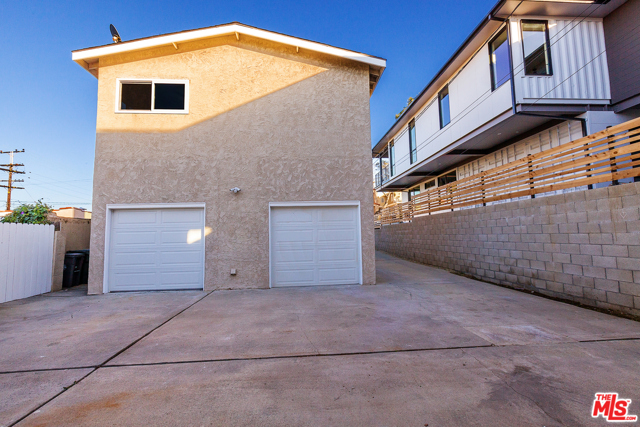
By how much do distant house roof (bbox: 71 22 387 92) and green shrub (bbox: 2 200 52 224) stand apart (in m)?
3.69

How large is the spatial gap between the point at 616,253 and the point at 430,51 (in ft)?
53.9

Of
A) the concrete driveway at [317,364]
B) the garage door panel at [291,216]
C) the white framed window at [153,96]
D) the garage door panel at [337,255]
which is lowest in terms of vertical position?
the concrete driveway at [317,364]

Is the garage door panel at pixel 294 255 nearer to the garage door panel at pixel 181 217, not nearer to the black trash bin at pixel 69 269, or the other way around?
the garage door panel at pixel 181 217

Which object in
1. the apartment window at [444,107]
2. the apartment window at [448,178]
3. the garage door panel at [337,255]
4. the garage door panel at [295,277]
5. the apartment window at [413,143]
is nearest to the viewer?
the garage door panel at [295,277]

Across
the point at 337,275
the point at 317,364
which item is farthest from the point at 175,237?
the point at 317,364

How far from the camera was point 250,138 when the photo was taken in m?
7.34

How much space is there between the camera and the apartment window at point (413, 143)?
1432 centimetres

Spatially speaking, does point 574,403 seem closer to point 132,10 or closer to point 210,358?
point 210,358

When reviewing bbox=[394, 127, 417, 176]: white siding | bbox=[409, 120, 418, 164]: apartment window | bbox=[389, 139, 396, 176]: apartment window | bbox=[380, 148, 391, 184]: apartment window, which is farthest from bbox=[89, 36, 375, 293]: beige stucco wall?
bbox=[380, 148, 391, 184]: apartment window

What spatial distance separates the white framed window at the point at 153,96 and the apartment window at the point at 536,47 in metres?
9.23

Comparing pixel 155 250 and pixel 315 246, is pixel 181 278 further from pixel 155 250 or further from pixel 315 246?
pixel 315 246

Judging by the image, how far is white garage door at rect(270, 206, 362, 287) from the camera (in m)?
7.32

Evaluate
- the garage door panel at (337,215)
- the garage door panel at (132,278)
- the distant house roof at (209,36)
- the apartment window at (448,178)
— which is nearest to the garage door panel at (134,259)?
the garage door panel at (132,278)

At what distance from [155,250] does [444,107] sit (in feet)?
37.7
